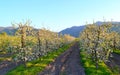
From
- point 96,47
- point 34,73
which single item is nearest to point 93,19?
point 96,47

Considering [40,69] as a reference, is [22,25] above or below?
above

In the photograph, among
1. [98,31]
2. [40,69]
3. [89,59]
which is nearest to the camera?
[98,31]

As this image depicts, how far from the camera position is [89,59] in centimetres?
8544

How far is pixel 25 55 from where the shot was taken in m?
69.3

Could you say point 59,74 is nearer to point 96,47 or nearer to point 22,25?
point 96,47

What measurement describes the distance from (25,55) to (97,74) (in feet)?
74.2

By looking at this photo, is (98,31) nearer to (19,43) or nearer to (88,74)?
(88,74)

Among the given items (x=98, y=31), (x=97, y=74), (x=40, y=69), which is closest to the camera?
(x=97, y=74)

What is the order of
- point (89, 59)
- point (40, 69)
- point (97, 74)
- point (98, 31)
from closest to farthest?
1. point (97, 74)
2. point (98, 31)
3. point (40, 69)
4. point (89, 59)

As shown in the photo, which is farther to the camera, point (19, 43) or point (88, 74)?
point (19, 43)

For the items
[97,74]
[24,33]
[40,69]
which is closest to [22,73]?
[40,69]

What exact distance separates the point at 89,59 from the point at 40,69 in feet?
77.0

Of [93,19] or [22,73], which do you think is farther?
[93,19]

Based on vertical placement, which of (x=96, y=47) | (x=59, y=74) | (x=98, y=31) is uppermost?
(x=98, y=31)
